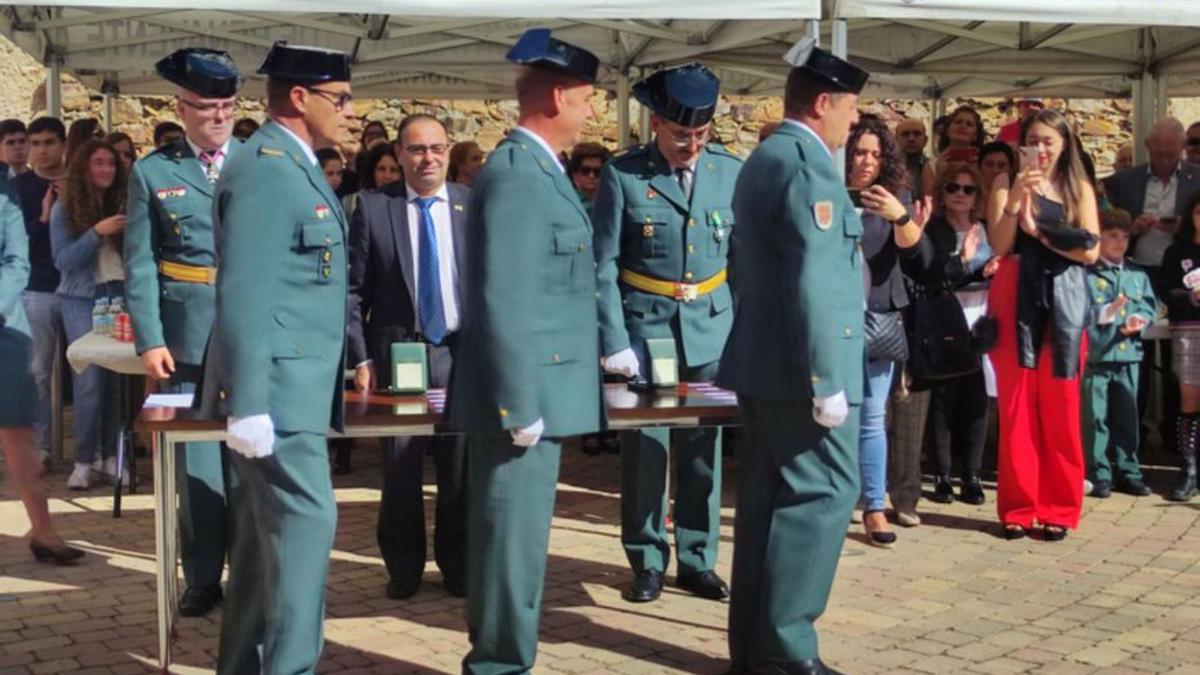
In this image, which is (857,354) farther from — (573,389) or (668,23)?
(668,23)

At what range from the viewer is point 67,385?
10477 millimetres

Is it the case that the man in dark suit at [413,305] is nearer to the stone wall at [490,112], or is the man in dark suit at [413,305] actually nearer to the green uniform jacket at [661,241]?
the green uniform jacket at [661,241]

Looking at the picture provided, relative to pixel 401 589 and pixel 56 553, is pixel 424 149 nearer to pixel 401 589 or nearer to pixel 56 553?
pixel 401 589

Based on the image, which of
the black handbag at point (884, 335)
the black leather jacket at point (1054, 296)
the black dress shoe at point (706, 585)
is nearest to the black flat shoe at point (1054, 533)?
the black leather jacket at point (1054, 296)

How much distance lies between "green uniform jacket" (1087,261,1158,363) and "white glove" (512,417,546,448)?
4383mm

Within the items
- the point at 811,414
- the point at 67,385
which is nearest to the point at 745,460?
the point at 811,414

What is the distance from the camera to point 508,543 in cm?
447

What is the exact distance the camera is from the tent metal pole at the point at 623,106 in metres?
10.7

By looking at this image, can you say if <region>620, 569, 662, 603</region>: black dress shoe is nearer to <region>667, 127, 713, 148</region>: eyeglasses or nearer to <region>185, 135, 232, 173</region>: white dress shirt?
<region>667, 127, 713, 148</region>: eyeglasses

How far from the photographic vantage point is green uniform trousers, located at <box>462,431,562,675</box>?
4.46 metres

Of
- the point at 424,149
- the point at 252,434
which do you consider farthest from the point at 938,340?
the point at 252,434

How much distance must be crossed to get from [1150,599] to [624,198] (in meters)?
2.33

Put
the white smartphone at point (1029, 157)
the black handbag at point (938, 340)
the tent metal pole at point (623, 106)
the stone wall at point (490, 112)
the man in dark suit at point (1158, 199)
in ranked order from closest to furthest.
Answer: the white smartphone at point (1029, 157)
the black handbag at point (938, 340)
the man in dark suit at point (1158, 199)
the tent metal pole at point (623, 106)
the stone wall at point (490, 112)

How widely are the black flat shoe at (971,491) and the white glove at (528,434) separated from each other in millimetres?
3881
